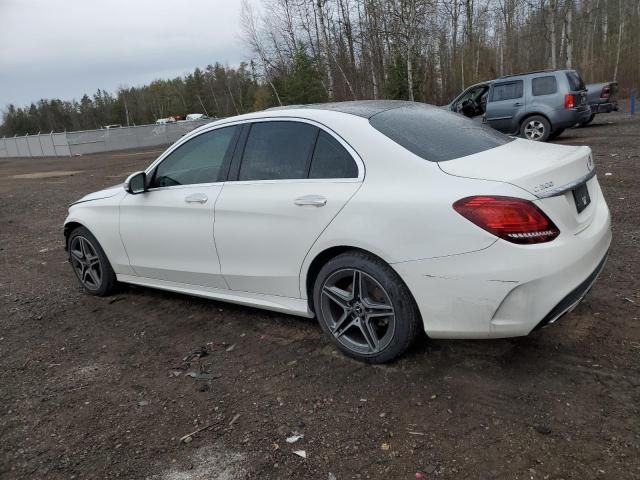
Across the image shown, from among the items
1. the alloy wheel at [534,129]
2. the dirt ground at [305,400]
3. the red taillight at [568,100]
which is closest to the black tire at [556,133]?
the alloy wheel at [534,129]

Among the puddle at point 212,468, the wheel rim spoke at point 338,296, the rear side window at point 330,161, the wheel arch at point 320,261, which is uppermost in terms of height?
the rear side window at point 330,161

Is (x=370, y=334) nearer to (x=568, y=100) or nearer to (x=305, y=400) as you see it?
(x=305, y=400)

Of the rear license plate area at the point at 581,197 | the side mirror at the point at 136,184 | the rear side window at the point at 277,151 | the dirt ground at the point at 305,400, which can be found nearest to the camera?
the dirt ground at the point at 305,400

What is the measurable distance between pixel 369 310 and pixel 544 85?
11479 mm

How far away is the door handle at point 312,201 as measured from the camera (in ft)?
10.7

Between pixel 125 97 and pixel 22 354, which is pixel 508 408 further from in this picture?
pixel 125 97

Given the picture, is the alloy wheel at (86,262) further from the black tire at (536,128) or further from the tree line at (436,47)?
the tree line at (436,47)

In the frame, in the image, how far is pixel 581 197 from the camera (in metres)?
3.10

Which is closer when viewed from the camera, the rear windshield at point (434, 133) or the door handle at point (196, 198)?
the rear windshield at point (434, 133)

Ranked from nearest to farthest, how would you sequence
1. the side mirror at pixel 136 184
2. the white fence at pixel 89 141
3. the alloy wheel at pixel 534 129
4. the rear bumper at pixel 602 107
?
1. the side mirror at pixel 136 184
2. the alloy wheel at pixel 534 129
3. the rear bumper at pixel 602 107
4. the white fence at pixel 89 141

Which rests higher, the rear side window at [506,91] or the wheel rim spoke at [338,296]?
the rear side window at [506,91]

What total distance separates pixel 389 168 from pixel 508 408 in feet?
4.84

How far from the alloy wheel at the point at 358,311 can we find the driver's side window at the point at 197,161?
1.37 metres

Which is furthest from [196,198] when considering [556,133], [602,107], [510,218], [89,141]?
[89,141]
